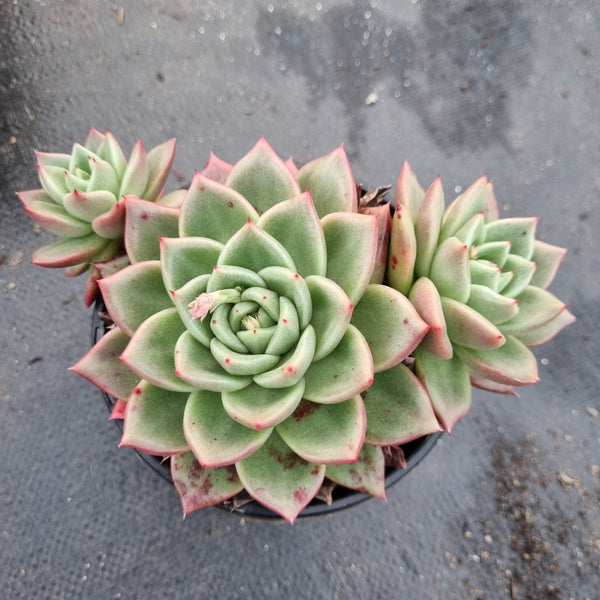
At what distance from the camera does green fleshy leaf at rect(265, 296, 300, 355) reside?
26.7 inches

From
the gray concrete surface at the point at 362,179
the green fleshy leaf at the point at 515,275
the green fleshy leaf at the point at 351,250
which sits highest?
the green fleshy leaf at the point at 515,275

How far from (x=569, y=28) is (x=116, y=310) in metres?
1.86

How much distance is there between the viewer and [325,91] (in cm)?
172

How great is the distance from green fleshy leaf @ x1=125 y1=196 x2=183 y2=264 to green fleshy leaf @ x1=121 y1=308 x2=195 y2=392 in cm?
11

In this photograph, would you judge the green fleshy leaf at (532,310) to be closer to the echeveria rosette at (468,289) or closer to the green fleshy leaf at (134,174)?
the echeveria rosette at (468,289)

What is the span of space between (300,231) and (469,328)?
0.28 meters

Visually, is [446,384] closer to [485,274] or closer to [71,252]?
[485,274]

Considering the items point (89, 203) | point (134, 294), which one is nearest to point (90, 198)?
point (89, 203)

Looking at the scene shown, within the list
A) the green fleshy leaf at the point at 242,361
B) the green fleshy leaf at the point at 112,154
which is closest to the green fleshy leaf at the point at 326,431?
the green fleshy leaf at the point at 242,361

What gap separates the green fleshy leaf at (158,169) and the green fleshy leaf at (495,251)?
1.93 ft

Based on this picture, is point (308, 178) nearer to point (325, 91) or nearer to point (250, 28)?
point (325, 91)

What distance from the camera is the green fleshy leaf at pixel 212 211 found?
740 mm

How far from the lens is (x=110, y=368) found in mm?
806

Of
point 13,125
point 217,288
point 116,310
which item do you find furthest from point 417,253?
point 13,125
